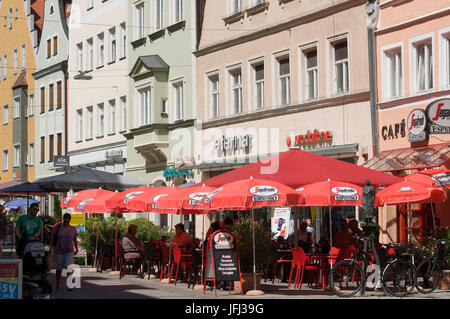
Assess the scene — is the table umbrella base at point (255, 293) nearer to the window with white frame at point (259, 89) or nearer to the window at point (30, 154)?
the window with white frame at point (259, 89)

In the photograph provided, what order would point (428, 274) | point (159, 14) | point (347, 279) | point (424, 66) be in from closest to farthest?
point (347, 279)
point (428, 274)
point (424, 66)
point (159, 14)

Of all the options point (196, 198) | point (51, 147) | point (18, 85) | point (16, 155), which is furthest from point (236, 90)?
point (16, 155)

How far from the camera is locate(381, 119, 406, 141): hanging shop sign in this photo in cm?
2741

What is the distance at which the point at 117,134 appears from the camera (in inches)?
1913

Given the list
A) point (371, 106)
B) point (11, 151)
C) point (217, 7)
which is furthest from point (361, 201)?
point (11, 151)

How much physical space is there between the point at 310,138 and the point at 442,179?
9.58 m

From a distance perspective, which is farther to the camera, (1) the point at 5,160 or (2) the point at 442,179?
(1) the point at 5,160

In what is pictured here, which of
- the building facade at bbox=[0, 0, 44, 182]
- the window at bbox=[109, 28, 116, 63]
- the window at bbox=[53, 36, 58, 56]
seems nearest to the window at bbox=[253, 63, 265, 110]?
the window at bbox=[109, 28, 116, 63]

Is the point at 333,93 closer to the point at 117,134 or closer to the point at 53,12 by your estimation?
the point at 117,134

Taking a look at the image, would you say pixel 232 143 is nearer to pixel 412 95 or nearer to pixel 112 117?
→ pixel 412 95

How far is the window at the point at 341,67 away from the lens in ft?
100

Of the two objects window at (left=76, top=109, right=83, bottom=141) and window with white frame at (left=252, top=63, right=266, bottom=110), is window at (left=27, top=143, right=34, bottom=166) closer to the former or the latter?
window at (left=76, top=109, right=83, bottom=141)

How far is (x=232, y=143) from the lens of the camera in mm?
36688

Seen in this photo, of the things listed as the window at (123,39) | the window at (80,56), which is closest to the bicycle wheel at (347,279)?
the window at (123,39)
